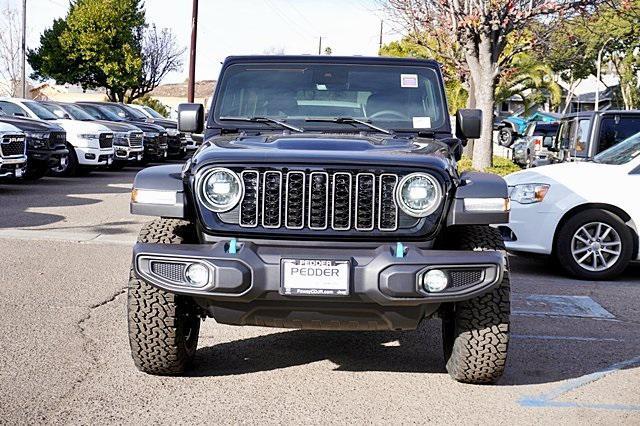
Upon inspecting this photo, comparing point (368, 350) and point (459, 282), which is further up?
point (459, 282)

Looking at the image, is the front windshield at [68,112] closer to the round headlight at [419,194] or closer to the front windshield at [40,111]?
the front windshield at [40,111]

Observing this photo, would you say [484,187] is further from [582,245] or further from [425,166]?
[582,245]

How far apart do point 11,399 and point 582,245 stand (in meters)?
6.09

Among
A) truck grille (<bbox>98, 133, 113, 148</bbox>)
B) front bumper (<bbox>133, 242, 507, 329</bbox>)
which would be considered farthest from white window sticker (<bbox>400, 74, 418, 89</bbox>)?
truck grille (<bbox>98, 133, 113, 148</bbox>)

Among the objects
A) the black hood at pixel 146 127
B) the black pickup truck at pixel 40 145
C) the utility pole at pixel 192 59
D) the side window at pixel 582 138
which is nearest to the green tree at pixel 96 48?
the utility pole at pixel 192 59

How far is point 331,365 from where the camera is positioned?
5758 millimetres

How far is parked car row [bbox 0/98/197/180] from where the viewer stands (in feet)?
51.8

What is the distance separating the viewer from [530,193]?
930cm

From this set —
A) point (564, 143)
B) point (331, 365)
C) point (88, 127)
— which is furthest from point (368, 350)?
point (88, 127)

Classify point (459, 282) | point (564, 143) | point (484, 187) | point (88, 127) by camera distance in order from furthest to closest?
point (88, 127), point (564, 143), point (484, 187), point (459, 282)

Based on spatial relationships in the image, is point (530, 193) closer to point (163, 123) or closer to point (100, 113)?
point (100, 113)

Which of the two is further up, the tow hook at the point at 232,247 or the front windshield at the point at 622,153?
the front windshield at the point at 622,153

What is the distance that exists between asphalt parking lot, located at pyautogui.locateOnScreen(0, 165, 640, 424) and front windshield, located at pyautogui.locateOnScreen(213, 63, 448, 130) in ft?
5.07

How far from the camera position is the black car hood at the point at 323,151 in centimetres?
489
